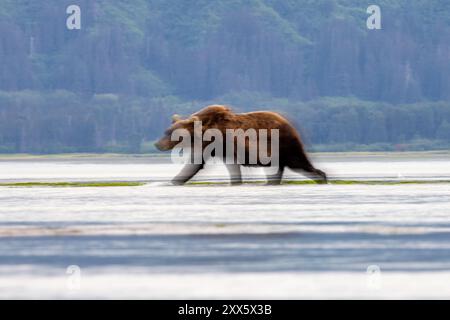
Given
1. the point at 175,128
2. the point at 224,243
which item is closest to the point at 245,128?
the point at 175,128

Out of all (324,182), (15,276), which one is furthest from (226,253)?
(324,182)

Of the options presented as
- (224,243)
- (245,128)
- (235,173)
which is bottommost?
(235,173)

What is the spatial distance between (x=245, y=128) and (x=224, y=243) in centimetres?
2367

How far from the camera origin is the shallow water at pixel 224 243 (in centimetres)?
2108

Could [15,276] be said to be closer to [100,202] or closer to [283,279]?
[283,279]

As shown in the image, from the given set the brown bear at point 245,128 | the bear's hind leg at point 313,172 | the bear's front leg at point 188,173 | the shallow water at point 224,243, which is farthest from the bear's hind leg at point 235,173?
the shallow water at point 224,243

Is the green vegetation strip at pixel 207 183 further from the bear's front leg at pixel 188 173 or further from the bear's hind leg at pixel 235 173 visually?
the bear's hind leg at pixel 235 173

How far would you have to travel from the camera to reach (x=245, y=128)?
51125 millimetres

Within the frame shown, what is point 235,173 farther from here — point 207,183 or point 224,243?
point 224,243

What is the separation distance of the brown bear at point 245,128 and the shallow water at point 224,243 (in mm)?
5833

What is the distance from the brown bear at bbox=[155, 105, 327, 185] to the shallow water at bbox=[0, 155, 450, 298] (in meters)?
5.83

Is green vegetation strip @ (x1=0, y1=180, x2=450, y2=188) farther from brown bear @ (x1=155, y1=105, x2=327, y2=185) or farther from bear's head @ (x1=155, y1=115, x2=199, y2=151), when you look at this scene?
bear's head @ (x1=155, y1=115, x2=199, y2=151)

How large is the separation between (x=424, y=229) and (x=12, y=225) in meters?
9.32

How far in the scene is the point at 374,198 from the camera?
43.4 meters
